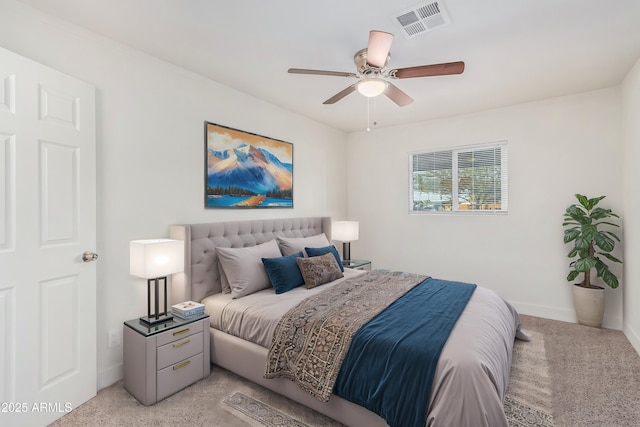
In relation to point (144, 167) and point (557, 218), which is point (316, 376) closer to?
point (144, 167)

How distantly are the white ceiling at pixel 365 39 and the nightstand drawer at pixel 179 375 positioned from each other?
96.1 inches

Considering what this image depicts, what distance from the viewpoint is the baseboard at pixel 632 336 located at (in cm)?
282

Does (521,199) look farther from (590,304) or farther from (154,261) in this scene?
(154,261)

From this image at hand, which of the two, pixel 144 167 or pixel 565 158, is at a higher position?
pixel 565 158

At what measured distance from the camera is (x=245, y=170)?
136 inches

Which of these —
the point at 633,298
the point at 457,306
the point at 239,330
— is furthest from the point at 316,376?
the point at 633,298

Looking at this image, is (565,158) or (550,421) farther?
(565,158)

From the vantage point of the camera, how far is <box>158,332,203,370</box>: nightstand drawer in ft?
7.09

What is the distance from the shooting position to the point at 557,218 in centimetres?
365

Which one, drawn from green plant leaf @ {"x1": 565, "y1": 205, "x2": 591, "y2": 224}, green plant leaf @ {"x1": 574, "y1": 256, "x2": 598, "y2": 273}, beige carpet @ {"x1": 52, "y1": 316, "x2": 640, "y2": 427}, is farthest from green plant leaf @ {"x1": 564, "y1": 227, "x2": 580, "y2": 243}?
beige carpet @ {"x1": 52, "y1": 316, "x2": 640, "y2": 427}

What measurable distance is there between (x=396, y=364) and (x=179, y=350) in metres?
1.57

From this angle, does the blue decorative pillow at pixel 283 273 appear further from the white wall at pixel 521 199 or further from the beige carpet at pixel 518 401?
the white wall at pixel 521 199

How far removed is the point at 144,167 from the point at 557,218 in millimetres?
4434

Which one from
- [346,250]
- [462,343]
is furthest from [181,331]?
[346,250]
